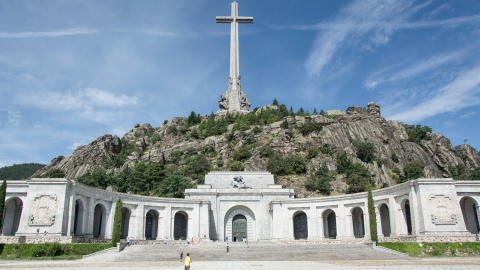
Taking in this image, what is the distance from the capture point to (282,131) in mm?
83500

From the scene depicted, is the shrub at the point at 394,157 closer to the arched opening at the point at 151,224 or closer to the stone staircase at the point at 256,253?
the stone staircase at the point at 256,253

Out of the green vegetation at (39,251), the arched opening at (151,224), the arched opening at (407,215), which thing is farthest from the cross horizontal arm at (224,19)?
the green vegetation at (39,251)

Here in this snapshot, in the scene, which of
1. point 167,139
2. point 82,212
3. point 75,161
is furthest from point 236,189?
point 167,139

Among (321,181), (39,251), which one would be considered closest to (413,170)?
(321,181)

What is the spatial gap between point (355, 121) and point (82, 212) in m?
66.0

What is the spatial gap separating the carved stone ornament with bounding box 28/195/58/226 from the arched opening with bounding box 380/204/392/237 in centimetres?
3159

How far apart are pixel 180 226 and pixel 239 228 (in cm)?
712

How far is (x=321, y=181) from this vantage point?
61.3 meters

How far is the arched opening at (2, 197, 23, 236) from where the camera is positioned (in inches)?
1393

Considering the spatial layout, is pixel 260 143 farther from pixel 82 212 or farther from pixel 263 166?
pixel 82 212

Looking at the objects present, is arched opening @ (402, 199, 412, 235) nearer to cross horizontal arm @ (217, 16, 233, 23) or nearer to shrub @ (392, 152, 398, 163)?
shrub @ (392, 152, 398, 163)

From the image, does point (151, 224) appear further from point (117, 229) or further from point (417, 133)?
point (417, 133)

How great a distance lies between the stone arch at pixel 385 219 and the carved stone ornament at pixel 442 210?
24.6 ft

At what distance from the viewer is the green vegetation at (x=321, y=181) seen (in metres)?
60.7
